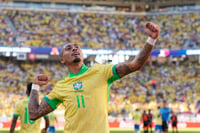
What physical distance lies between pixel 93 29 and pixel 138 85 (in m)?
9.73

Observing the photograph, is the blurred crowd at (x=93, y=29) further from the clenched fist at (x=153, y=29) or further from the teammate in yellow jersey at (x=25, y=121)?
the clenched fist at (x=153, y=29)

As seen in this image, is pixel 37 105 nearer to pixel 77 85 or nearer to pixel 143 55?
pixel 77 85

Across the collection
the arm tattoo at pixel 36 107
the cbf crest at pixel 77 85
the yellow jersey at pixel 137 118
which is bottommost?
the yellow jersey at pixel 137 118

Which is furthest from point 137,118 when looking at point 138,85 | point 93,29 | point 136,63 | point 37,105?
point 93,29

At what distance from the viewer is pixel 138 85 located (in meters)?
40.1

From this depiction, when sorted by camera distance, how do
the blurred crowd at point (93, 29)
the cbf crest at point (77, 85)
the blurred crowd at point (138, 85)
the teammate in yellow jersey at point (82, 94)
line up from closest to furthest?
the teammate in yellow jersey at point (82, 94), the cbf crest at point (77, 85), the blurred crowd at point (138, 85), the blurred crowd at point (93, 29)

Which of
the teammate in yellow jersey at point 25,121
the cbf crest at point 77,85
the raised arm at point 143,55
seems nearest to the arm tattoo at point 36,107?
the cbf crest at point 77,85

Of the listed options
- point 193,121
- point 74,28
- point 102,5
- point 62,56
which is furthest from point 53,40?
point 62,56

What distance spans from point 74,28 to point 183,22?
13.5 m

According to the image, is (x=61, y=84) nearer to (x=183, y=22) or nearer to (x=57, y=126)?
(x=57, y=126)

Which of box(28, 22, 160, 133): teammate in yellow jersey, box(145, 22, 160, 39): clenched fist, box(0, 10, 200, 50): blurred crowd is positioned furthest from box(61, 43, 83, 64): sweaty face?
box(0, 10, 200, 50): blurred crowd

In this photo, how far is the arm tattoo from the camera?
15.0ft

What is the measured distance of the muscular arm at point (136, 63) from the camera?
13.1ft

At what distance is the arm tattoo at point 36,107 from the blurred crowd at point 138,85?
27.6 metres
